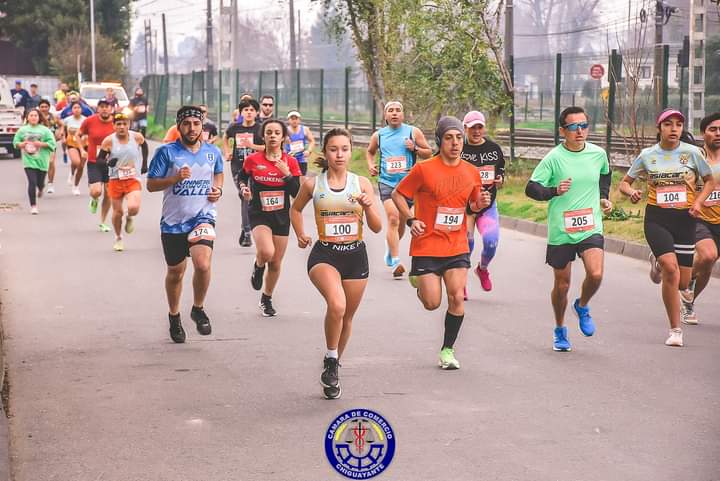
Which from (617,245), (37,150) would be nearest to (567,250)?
(617,245)

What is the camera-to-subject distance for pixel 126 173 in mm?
15711

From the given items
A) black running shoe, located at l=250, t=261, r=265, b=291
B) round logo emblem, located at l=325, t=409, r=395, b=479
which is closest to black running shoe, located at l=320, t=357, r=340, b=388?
round logo emblem, located at l=325, t=409, r=395, b=479

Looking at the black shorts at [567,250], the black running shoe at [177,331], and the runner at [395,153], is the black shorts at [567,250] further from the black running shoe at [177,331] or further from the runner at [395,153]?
the runner at [395,153]

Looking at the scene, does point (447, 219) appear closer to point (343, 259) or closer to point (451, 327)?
point (451, 327)

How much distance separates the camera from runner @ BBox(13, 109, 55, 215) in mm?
20484

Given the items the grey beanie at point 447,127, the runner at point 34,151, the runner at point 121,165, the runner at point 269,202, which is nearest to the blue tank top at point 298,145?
the runner at point 121,165

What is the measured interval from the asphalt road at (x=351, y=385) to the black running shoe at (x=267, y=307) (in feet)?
0.56

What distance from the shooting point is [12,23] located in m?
70.6

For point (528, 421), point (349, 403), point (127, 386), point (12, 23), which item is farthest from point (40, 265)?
point (12, 23)

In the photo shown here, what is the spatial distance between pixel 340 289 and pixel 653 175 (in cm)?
324

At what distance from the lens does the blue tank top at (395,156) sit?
44.6 feet

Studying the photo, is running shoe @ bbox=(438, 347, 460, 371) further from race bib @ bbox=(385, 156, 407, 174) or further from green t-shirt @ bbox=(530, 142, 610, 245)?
race bib @ bbox=(385, 156, 407, 174)

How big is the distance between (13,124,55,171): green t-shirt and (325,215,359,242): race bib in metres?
13.1

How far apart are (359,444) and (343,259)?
1.88 metres
